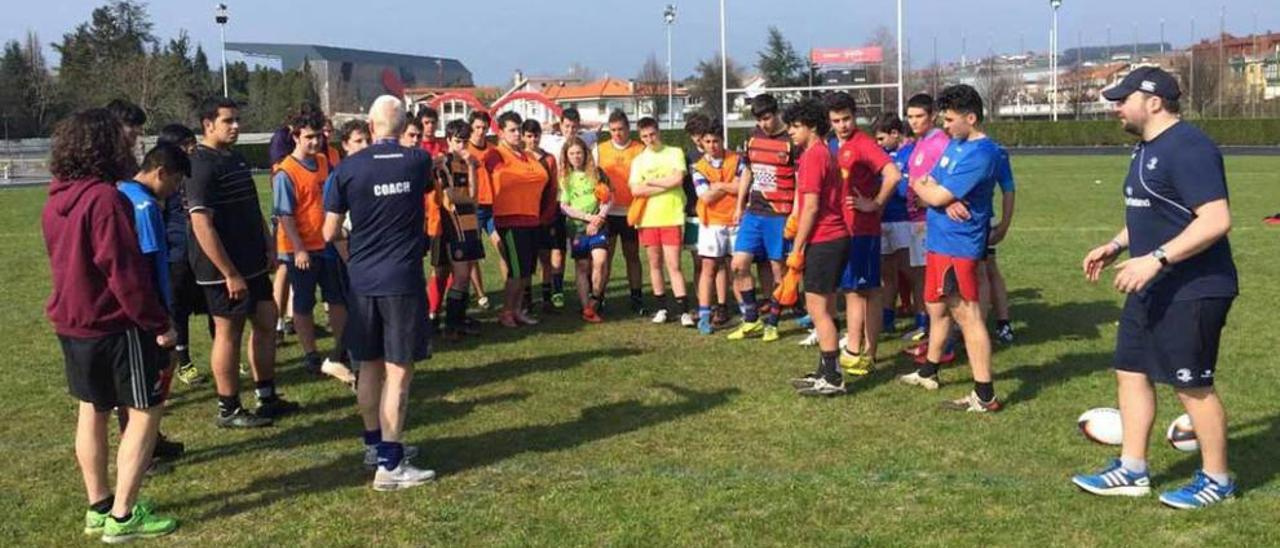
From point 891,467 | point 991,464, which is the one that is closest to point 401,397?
point 891,467

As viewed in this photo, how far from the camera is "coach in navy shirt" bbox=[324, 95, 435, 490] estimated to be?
5109 millimetres

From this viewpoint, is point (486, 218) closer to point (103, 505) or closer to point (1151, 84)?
point (103, 505)

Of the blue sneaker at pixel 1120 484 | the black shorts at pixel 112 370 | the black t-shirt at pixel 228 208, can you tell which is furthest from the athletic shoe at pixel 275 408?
the blue sneaker at pixel 1120 484

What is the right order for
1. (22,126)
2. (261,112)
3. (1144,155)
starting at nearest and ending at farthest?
(1144,155) → (22,126) → (261,112)

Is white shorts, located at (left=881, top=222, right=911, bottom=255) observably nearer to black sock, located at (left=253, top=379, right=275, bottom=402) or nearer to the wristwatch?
the wristwatch

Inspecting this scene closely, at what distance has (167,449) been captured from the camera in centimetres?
571

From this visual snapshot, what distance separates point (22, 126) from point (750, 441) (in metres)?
73.3

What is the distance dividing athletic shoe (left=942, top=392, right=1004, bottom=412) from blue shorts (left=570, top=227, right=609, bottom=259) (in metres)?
A: 4.16

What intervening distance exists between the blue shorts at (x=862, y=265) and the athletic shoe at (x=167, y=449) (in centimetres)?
435

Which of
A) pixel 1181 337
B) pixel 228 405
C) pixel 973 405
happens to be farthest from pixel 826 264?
pixel 228 405

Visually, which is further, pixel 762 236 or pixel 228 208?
pixel 762 236

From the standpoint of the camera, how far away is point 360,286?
5.19 meters

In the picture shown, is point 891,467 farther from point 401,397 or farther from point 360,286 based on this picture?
point 360,286

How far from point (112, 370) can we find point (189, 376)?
3.26 meters
